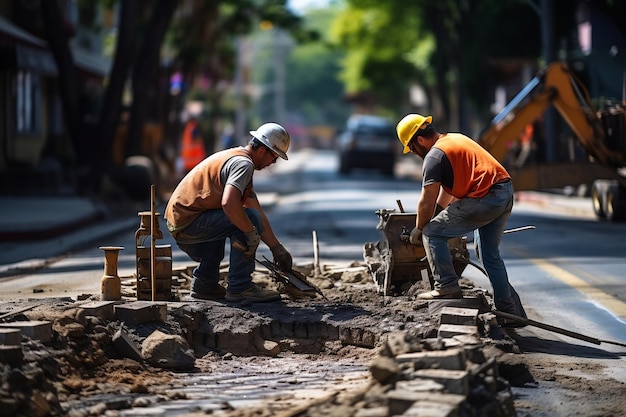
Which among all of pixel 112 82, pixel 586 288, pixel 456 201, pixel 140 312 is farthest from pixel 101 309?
pixel 112 82

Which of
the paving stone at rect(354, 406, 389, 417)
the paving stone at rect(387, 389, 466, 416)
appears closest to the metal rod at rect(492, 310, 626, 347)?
the paving stone at rect(387, 389, 466, 416)

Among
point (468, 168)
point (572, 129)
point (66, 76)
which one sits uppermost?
point (66, 76)

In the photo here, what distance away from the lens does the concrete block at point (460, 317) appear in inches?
335

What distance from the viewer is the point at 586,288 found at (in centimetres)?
1245

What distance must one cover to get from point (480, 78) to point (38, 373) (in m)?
36.8

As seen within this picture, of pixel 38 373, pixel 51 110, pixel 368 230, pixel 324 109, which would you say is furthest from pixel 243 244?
pixel 324 109

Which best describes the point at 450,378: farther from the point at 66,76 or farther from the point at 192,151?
the point at 192,151

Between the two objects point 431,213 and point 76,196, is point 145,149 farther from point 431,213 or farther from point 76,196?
point 431,213

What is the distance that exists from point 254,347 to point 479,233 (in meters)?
2.08

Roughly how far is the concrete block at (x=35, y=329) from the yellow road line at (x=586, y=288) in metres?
5.17

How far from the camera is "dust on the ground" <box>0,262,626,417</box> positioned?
22.7 ft

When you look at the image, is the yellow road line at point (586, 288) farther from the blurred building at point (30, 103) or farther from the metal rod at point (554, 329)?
the blurred building at point (30, 103)

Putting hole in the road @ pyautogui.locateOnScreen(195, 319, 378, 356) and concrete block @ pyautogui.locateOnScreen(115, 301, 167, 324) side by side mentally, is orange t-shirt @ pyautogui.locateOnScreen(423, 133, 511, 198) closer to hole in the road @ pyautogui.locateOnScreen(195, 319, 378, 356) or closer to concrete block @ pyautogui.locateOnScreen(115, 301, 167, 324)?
hole in the road @ pyautogui.locateOnScreen(195, 319, 378, 356)

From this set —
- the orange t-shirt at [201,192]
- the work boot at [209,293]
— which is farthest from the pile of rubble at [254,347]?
the orange t-shirt at [201,192]
